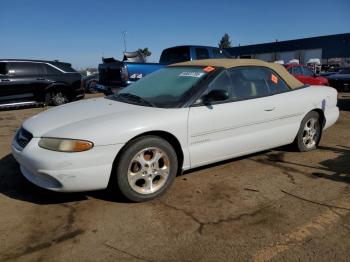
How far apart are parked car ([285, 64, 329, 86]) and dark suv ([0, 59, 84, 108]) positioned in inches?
310

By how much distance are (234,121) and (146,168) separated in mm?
1289

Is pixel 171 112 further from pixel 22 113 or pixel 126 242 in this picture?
pixel 22 113

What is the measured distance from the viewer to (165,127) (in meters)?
3.81

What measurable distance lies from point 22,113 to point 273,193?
887 centimetres

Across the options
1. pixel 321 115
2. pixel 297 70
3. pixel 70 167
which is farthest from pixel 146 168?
pixel 297 70

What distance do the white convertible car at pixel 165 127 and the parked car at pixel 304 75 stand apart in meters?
8.61

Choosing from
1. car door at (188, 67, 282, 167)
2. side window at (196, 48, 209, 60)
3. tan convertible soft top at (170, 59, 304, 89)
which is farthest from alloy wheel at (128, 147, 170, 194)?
side window at (196, 48, 209, 60)

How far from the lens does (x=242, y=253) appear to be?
9.16ft

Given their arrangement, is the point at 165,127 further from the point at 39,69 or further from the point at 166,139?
the point at 39,69

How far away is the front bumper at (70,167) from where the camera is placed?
3373mm

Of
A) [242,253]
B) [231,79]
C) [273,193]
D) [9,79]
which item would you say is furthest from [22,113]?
[242,253]

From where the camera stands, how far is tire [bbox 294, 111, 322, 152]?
17.6 feet

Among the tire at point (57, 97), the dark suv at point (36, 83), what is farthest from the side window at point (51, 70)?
the tire at point (57, 97)

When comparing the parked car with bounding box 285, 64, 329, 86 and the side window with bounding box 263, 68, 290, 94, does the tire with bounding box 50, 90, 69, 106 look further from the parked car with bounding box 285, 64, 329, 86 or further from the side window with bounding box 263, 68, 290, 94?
the side window with bounding box 263, 68, 290, 94
